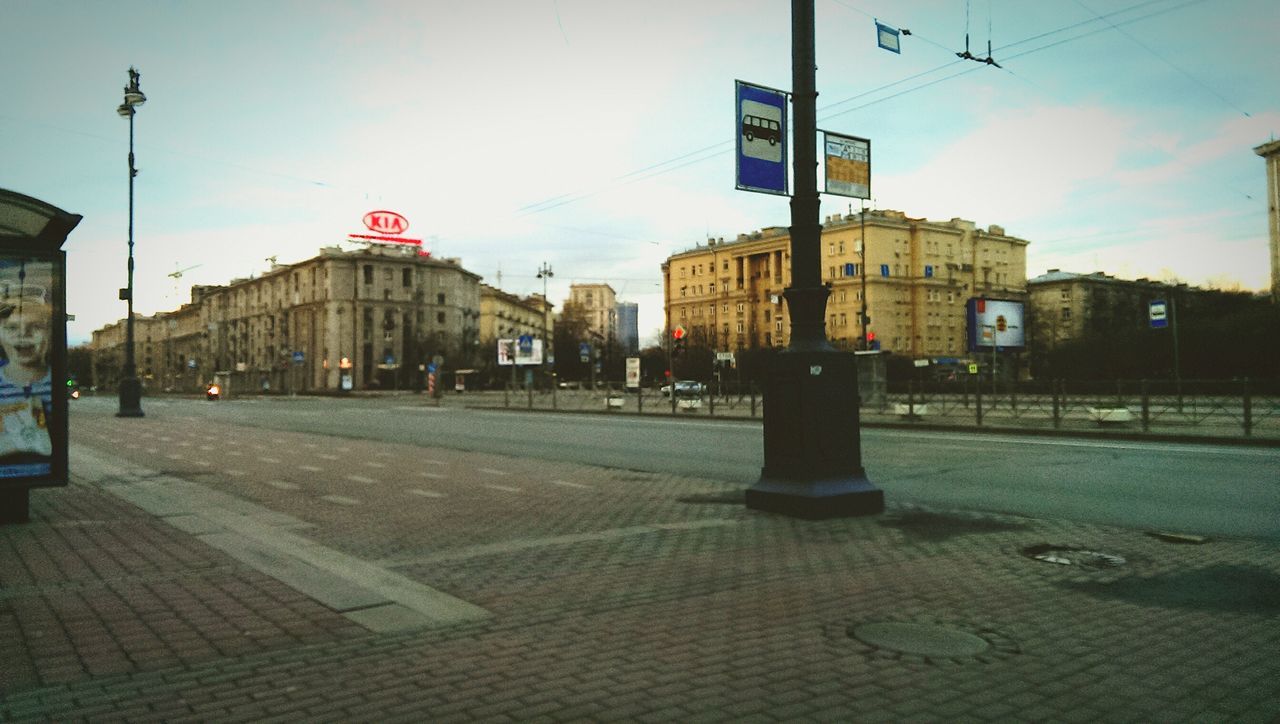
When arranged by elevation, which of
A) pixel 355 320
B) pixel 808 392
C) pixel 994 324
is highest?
pixel 355 320

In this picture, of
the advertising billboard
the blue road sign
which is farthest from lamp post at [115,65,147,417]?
the advertising billboard

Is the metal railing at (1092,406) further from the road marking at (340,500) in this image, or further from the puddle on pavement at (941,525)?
the road marking at (340,500)

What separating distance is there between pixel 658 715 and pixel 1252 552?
18.9 ft

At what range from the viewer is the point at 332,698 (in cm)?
381

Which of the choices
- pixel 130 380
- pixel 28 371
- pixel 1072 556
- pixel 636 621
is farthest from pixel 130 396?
pixel 1072 556

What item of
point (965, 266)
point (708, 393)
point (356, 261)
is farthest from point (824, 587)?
point (356, 261)

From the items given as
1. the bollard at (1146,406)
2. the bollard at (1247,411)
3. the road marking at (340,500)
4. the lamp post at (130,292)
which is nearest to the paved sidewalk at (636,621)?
the road marking at (340,500)

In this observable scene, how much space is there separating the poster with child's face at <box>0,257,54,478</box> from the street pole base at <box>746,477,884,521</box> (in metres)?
6.84

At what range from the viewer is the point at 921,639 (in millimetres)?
4660

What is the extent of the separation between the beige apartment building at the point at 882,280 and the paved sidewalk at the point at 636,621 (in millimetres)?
84741

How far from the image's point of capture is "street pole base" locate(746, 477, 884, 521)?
334 inches

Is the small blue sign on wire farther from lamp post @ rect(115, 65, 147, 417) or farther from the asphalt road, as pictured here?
lamp post @ rect(115, 65, 147, 417)

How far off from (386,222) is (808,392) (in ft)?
308

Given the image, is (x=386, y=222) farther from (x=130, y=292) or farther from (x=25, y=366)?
(x=25, y=366)
